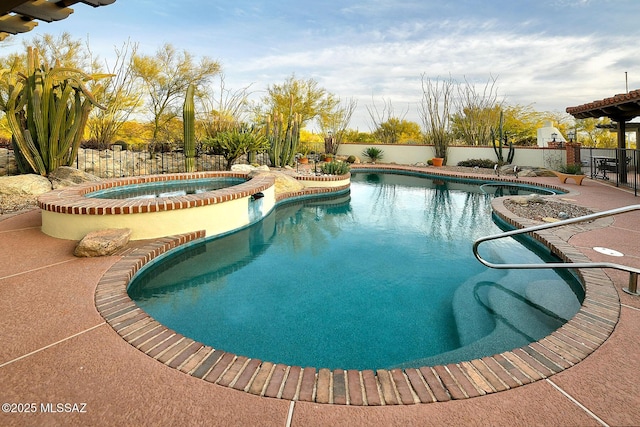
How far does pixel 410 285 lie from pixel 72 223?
4.54 m

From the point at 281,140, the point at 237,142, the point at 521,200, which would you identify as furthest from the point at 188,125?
the point at 521,200

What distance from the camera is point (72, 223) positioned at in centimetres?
459

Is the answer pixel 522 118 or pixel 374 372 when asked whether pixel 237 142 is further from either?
pixel 522 118

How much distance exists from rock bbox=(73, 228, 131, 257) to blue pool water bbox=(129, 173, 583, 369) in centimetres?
51

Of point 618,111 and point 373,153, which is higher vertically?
point 618,111

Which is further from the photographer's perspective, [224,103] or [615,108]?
[224,103]

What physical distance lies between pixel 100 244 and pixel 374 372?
11.7ft

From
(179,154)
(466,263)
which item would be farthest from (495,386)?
(179,154)

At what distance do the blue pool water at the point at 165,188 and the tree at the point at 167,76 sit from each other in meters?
8.85

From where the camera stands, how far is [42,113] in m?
7.56

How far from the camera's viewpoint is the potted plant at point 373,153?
19188mm

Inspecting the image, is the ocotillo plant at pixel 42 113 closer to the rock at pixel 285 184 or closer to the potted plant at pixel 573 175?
the rock at pixel 285 184

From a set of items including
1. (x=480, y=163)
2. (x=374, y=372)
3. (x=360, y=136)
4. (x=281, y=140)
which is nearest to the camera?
(x=374, y=372)

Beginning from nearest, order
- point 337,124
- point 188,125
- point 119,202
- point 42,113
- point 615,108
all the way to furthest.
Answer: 1. point 119,202
2. point 42,113
3. point 615,108
4. point 188,125
5. point 337,124
